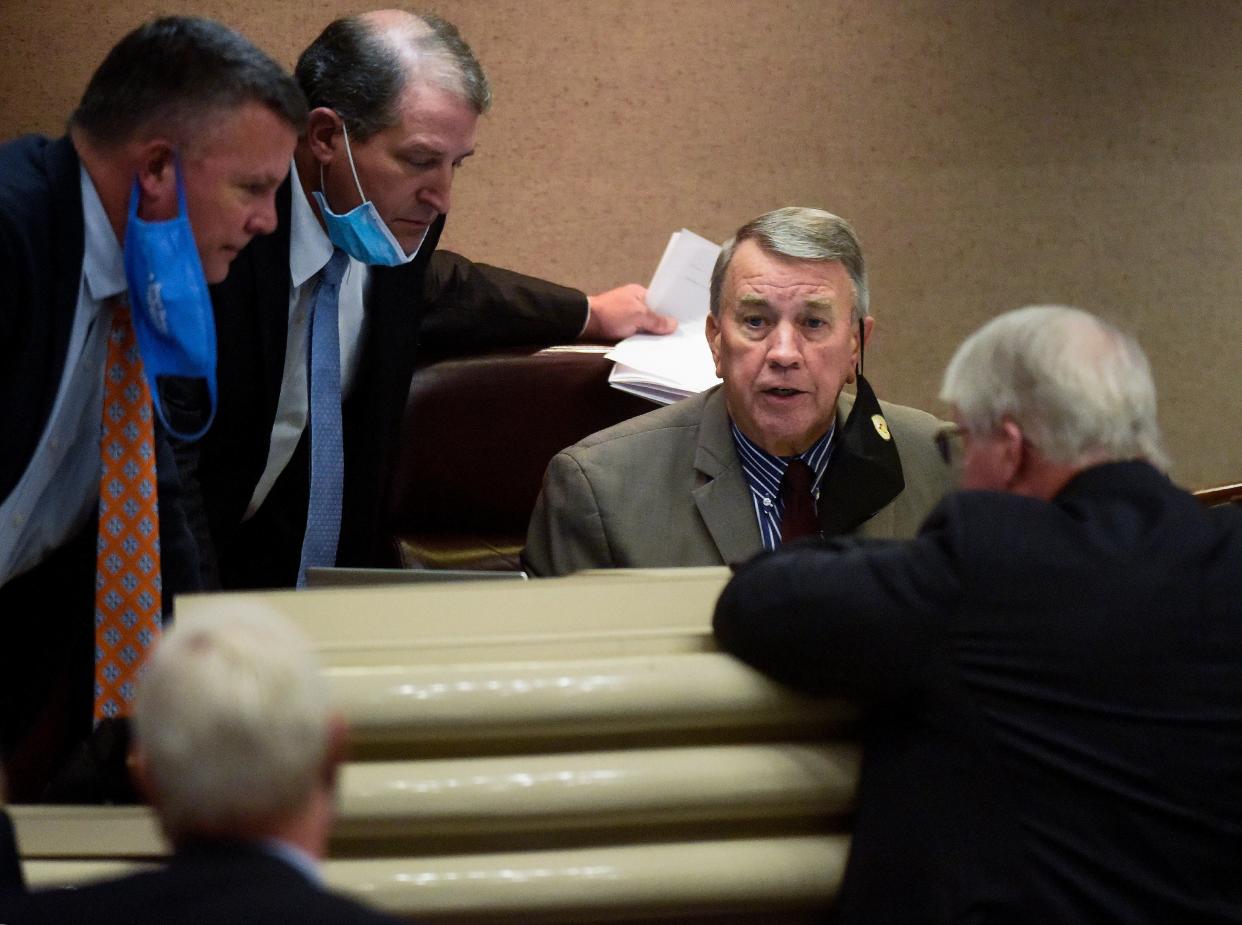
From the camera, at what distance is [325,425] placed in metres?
2.63

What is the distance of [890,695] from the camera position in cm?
139

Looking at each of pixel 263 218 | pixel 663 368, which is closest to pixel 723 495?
pixel 663 368

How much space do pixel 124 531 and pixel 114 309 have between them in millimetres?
306

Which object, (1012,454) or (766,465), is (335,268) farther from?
(1012,454)

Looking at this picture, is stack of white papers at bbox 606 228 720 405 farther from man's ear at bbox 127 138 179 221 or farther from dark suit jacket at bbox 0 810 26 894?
dark suit jacket at bbox 0 810 26 894

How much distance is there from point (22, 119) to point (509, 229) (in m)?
1.15

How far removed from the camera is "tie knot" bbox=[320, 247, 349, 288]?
261 centimetres

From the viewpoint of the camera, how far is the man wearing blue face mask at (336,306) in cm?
253

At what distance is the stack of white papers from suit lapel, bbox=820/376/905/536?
1.42 feet

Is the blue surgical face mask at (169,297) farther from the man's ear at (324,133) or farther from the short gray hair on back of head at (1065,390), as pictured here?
the short gray hair on back of head at (1065,390)

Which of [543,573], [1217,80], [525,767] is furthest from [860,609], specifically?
[1217,80]

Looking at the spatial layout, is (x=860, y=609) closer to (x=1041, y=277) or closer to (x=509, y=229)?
(x=509, y=229)

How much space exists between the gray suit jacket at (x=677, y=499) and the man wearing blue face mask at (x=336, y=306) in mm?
420

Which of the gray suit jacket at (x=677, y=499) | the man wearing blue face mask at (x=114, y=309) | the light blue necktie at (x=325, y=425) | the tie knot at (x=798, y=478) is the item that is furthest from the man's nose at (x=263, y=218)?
the tie knot at (x=798, y=478)
